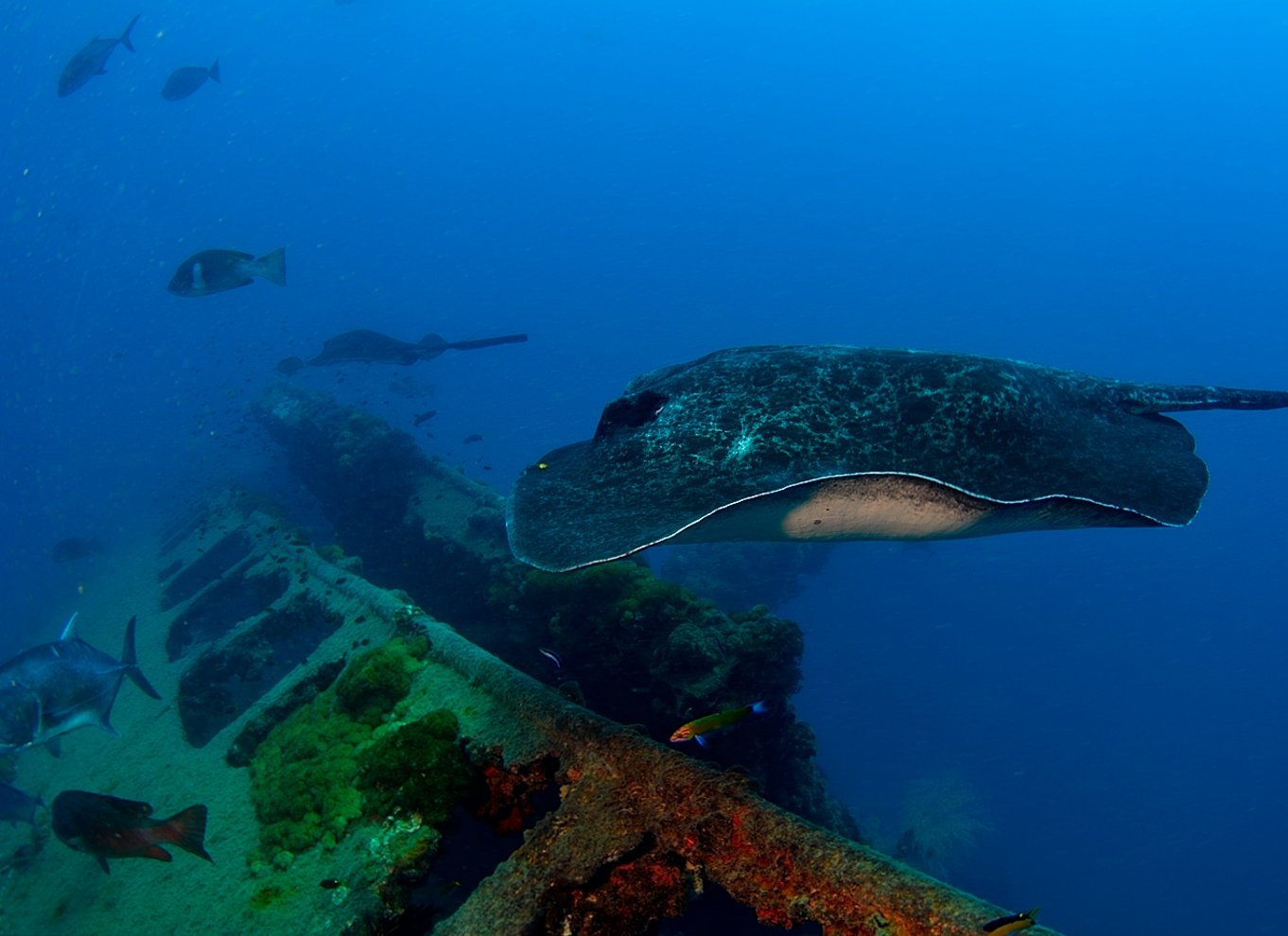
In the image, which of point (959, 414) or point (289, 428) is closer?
point (959, 414)

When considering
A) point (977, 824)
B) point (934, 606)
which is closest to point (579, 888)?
point (977, 824)

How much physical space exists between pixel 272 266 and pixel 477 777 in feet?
46.1

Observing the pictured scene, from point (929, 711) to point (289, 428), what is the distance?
33.3 meters

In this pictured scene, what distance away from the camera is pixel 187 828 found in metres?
4.09

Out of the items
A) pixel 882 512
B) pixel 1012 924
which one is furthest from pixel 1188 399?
pixel 1012 924

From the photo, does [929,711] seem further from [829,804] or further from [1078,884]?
[829,804]

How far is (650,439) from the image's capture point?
403cm

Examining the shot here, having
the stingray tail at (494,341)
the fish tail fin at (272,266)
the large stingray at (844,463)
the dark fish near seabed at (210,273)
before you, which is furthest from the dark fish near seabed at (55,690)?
the fish tail fin at (272,266)

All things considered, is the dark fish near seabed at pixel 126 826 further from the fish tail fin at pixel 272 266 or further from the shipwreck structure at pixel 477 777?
→ the fish tail fin at pixel 272 266

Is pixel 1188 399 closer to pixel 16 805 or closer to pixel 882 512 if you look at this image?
pixel 882 512

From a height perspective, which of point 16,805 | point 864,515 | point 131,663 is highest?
point 864,515

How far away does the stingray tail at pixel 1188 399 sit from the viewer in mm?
5168

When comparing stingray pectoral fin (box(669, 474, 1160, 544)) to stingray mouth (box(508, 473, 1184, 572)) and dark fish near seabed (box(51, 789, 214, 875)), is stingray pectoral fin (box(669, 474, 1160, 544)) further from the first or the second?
dark fish near seabed (box(51, 789, 214, 875))

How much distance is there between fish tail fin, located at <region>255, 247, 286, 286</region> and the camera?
13.5 meters
